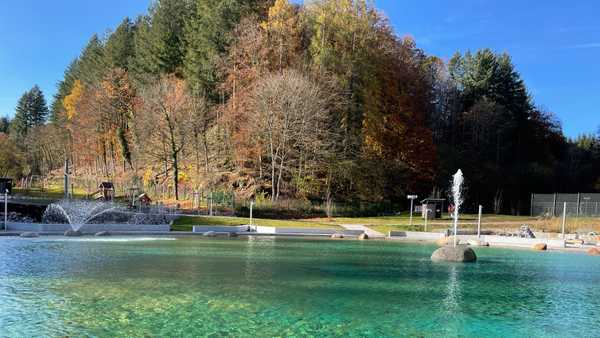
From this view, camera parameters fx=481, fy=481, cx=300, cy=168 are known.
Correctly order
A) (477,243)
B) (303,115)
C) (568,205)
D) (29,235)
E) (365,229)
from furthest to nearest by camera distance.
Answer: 1. (303,115)
2. (568,205)
3. (365,229)
4. (477,243)
5. (29,235)

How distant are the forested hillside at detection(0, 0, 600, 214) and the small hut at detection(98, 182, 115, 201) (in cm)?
547

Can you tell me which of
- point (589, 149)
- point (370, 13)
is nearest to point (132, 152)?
point (370, 13)

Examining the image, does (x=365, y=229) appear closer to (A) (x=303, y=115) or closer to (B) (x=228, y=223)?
(B) (x=228, y=223)

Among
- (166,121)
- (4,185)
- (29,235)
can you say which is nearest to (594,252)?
(29,235)

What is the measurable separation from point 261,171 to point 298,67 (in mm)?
11555

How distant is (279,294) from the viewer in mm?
13664

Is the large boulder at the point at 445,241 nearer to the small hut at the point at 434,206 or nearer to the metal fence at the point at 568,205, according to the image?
the small hut at the point at 434,206

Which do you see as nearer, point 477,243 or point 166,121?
point 477,243

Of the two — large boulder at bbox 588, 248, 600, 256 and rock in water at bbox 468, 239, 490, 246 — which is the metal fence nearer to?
rock in water at bbox 468, 239, 490, 246

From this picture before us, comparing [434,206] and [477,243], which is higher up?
[434,206]

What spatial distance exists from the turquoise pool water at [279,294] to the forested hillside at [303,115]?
24.9 metres

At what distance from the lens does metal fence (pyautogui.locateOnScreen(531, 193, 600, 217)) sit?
4291cm

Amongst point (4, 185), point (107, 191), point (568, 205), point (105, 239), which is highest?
point (568, 205)

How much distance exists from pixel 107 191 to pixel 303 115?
21560mm
